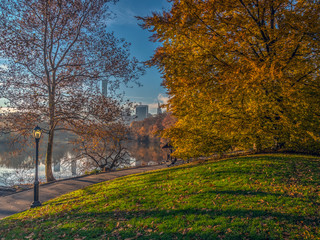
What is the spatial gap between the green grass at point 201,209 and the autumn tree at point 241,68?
192 cm

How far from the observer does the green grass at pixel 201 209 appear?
4.55 meters

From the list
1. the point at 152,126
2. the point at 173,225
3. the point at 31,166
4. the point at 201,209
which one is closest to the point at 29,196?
the point at 173,225

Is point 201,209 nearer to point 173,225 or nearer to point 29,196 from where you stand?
point 173,225

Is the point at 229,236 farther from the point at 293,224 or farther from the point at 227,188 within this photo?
the point at 227,188

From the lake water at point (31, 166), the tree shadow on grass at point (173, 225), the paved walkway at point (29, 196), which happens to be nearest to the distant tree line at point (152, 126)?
the lake water at point (31, 166)

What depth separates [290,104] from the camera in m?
9.06

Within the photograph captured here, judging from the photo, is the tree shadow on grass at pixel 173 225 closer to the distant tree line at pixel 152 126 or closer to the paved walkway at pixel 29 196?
the paved walkway at pixel 29 196

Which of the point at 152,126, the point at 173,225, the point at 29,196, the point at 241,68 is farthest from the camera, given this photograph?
the point at 152,126

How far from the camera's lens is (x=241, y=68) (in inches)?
352

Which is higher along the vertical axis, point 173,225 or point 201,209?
point 201,209

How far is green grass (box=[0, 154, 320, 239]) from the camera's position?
179 inches

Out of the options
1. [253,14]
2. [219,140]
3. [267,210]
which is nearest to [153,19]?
[253,14]

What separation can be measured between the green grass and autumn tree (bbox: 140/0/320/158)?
6.30 ft

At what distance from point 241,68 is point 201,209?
612cm
